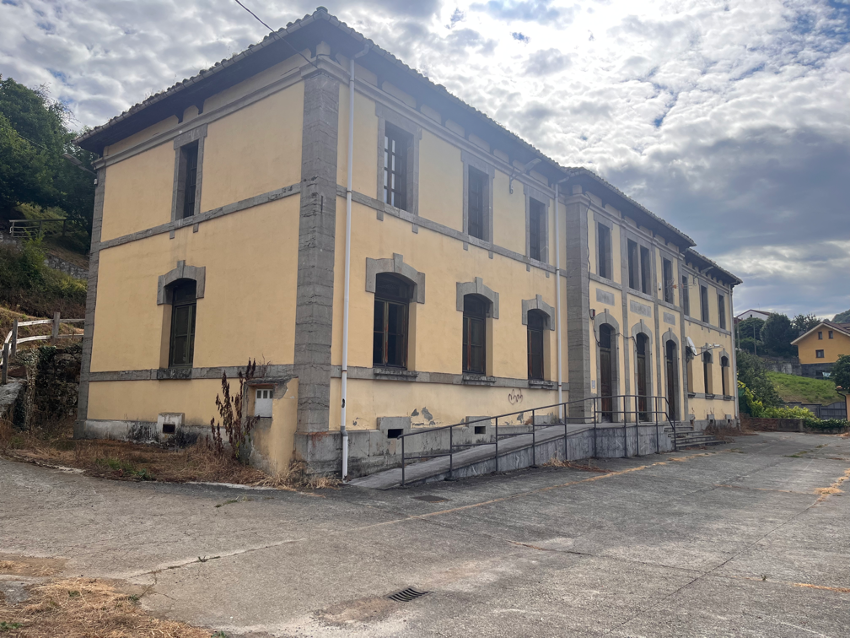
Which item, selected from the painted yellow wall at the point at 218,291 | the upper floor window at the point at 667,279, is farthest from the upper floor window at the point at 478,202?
the upper floor window at the point at 667,279

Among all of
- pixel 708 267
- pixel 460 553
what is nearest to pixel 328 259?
pixel 460 553

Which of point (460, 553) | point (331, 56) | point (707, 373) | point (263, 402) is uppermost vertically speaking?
point (331, 56)

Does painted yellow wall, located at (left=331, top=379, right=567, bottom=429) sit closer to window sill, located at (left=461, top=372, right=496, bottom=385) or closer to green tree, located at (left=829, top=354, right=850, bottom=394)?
window sill, located at (left=461, top=372, right=496, bottom=385)

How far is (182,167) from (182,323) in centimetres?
330

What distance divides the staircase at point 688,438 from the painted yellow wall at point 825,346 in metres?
48.6

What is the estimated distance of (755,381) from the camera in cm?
3400

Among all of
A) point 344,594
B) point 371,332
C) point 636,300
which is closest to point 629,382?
point 636,300

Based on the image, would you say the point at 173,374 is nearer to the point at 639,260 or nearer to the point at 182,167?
the point at 182,167

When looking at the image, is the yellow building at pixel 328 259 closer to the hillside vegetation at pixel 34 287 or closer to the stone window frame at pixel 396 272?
the stone window frame at pixel 396 272

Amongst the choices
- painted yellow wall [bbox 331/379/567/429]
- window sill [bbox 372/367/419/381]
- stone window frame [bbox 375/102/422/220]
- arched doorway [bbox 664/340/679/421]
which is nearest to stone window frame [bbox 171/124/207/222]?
stone window frame [bbox 375/102/422/220]

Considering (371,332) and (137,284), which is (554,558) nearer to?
(371,332)

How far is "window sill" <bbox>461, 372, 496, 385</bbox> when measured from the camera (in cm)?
1259

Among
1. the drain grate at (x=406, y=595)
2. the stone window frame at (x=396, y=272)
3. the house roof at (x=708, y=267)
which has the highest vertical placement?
the house roof at (x=708, y=267)

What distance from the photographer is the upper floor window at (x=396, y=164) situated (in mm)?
11719
